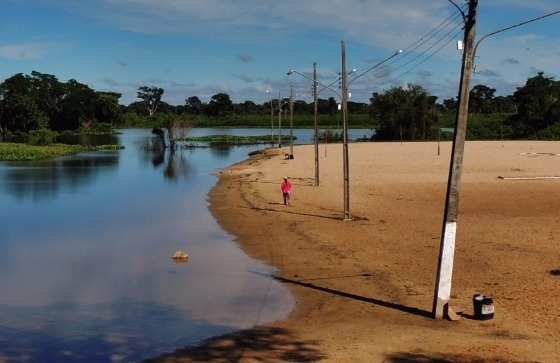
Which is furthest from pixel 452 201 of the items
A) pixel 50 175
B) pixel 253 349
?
pixel 50 175

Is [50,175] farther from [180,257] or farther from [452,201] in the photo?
[452,201]

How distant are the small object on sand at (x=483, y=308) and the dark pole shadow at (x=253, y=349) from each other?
12.0ft

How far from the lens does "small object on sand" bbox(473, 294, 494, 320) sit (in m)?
14.4

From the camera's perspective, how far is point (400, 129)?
118 m

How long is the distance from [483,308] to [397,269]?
574 cm

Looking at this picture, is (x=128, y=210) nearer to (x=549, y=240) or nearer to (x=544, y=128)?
(x=549, y=240)

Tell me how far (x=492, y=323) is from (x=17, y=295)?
12.5 metres

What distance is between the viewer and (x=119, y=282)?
20.2 m

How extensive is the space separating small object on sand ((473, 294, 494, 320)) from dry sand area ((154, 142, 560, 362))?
7.4 inches

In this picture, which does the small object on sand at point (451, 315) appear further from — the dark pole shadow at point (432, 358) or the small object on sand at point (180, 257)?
the small object on sand at point (180, 257)

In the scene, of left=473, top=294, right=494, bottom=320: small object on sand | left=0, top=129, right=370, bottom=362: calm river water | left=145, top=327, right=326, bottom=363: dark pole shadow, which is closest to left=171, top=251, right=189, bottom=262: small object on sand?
left=0, top=129, right=370, bottom=362: calm river water

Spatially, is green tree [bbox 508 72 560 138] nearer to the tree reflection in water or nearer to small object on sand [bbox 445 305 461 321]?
the tree reflection in water

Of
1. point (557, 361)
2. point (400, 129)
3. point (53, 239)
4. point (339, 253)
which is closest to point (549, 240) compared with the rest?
point (339, 253)

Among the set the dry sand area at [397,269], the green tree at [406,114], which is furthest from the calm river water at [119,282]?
the green tree at [406,114]
